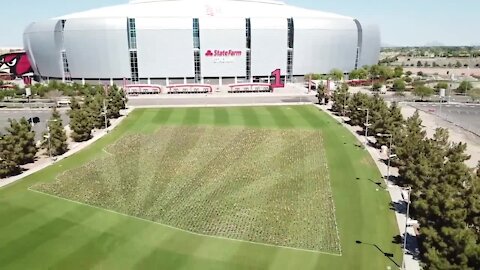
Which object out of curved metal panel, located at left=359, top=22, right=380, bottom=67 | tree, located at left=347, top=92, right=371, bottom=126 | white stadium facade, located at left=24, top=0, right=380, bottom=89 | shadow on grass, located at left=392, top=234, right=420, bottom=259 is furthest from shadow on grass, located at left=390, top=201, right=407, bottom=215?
curved metal panel, located at left=359, top=22, right=380, bottom=67

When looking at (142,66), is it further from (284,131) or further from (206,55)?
(284,131)

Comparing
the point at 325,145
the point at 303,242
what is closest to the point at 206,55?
the point at 325,145

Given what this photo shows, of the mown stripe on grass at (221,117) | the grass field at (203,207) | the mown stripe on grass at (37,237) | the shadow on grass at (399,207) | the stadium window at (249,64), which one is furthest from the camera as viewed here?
the stadium window at (249,64)

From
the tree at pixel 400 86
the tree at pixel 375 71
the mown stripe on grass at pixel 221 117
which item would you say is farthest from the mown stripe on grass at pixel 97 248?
the tree at pixel 375 71

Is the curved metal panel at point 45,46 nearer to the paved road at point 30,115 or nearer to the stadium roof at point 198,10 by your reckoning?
the stadium roof at point 198,10

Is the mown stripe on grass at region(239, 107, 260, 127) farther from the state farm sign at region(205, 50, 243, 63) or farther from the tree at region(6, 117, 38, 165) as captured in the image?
the state farm sign at region(205, 50, 243, 63)
